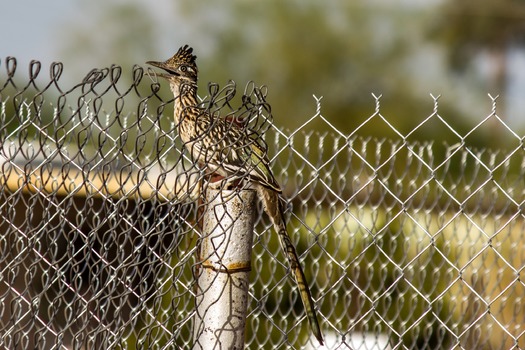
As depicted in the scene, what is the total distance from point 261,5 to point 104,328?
32175 millimetres

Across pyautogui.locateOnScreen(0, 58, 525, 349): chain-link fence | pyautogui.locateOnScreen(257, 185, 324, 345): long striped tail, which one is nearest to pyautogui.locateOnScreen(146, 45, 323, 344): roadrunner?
pyautogui.locateOnScreen(257, 185, 324, 345): long striped tail

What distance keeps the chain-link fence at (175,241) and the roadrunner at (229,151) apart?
104 millimetres

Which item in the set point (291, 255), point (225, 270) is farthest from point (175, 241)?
point (291, 255)

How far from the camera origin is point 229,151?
3.28 m

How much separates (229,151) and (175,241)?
43 centimetres

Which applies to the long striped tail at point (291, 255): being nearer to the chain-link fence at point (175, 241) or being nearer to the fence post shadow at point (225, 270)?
the chain-link fence at point (175, 241)

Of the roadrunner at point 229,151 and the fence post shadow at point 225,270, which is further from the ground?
the roadrunner at point 229,151

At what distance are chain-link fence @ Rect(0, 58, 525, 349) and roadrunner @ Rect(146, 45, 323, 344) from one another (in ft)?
0.34

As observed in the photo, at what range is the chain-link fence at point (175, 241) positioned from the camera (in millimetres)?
3146

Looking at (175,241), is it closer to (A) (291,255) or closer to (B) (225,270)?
(B) (225,270)

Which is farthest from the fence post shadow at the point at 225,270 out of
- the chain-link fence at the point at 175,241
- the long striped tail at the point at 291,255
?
the long striped tail at the point at 291,255

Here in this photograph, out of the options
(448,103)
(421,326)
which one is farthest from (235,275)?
(448,103)

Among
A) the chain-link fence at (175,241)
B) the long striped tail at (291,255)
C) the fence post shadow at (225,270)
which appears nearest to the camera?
the fence post shadow at (225,270)

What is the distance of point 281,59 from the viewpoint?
32469 millimetres
